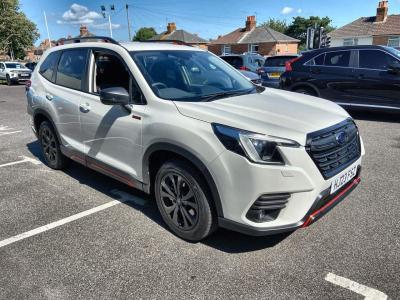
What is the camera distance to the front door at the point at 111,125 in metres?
3.54

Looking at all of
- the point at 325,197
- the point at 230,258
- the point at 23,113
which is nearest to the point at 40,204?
the point at 230,258

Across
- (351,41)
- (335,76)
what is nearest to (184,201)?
(335,76)

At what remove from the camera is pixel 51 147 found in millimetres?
5348

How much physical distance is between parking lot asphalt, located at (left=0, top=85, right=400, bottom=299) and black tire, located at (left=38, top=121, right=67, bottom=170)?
74 centimetres

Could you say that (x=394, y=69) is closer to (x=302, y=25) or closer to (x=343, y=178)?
(x=343, y=178)

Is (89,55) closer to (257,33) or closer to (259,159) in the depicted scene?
(259,159)

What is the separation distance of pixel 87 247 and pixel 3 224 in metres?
1.20

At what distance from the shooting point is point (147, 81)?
3.49m

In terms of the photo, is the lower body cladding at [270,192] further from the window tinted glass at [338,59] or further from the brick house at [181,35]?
the brick house at [181,35]

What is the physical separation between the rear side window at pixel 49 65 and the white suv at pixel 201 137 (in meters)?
0.38

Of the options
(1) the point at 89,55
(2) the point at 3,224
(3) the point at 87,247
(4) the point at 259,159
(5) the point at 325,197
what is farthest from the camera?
(1) the point at 89,55

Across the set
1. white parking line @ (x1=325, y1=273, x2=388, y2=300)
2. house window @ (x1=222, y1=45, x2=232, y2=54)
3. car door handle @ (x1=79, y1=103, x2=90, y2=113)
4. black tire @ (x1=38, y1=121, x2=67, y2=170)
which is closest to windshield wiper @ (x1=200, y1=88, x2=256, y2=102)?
car door handle @ (x1=79, y1=103, x2=90, y2=113)

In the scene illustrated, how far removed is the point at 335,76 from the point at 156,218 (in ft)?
21.5

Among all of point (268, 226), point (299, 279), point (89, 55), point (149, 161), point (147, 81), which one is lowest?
point (299, 279)
